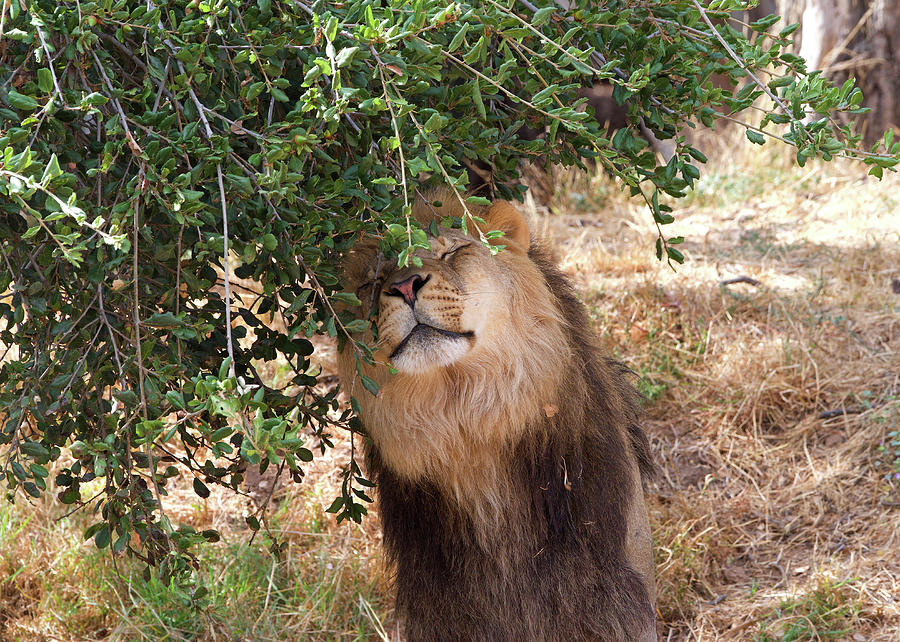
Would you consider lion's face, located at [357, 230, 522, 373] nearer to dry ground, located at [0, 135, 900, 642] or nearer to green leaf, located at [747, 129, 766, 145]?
green leaf, located at [747, 129, 766, 145]

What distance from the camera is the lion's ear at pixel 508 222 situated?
2.86 m

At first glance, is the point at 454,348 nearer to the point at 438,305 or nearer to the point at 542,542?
the point at 438,305

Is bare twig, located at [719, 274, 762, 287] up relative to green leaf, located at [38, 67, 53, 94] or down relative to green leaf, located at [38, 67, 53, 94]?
down

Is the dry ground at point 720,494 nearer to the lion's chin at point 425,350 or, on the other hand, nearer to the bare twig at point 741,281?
the bare twig at point 741,281

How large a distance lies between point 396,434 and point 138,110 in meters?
1.12

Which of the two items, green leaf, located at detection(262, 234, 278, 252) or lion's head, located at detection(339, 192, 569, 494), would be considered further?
lion's head, located at detection(339, 192, 569, 494)

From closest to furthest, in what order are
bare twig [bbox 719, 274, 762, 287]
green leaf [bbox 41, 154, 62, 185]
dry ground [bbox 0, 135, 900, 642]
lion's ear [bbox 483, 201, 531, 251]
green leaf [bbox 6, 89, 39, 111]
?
1. green leaf [bbox 41, 154, 62, 185]
2. green leaf [bbox 6, 89, 39, 111]
3. lion's ear [bbox 483, 201, 531, 251]
4. dry ground [bbox 0, 135, 900, 642]
5. bare twig [bbox 719, 274, 762, 287]

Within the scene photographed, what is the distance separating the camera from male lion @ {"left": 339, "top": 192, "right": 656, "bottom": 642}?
258 cm

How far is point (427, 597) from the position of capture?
2980 millimetres

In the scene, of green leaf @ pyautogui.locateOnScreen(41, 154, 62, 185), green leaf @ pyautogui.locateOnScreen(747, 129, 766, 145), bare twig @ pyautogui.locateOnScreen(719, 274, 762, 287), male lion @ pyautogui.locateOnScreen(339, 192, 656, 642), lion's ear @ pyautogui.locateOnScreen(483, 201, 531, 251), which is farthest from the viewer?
bare twig @ pyautogui.locateOnScreen(719, 274, 762, 287)

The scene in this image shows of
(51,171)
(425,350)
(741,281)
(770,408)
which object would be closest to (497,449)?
(425,350)

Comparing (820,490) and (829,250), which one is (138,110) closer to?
(820,490)

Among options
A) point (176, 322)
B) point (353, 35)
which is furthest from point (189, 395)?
point (353, 35)

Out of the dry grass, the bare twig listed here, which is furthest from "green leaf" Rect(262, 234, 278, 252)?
the bare twig
